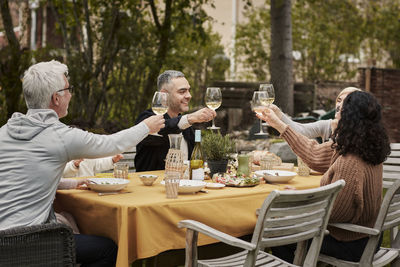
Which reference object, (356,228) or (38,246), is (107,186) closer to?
(38,246)

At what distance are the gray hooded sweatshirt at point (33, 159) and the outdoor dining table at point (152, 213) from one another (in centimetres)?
32

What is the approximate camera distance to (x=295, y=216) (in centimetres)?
326

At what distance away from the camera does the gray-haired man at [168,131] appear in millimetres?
4805

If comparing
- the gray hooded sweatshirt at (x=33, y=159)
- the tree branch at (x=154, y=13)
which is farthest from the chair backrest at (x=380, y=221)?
the tree branch at (x=154, y=13)

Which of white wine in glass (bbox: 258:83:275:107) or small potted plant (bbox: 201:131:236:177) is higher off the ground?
white wine in glass (bbox: 258:83:275:107)

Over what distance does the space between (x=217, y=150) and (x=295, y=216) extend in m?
1.14

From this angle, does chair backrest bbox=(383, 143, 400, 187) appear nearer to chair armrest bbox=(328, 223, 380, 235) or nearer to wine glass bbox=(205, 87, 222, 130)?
wine glass bbox=(205, 87, 222, 130)

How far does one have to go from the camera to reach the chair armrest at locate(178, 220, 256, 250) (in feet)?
10.0

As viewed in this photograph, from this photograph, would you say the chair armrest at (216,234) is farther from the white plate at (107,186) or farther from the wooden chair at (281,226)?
the white plate at (107,186)

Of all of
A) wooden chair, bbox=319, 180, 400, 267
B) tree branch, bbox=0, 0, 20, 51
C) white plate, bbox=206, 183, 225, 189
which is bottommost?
wooden chair, bbox=319, 180, 400, 267

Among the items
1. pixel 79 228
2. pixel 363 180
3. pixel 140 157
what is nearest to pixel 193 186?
pixel 79 228

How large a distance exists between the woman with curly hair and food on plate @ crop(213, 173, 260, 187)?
463 mm

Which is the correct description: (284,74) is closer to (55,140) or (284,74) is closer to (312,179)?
(312,179)

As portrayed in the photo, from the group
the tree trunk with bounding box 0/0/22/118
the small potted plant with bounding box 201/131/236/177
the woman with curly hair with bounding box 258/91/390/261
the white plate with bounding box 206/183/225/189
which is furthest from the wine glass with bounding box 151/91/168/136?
the tree trunk with bounding box 0/0/22/118
